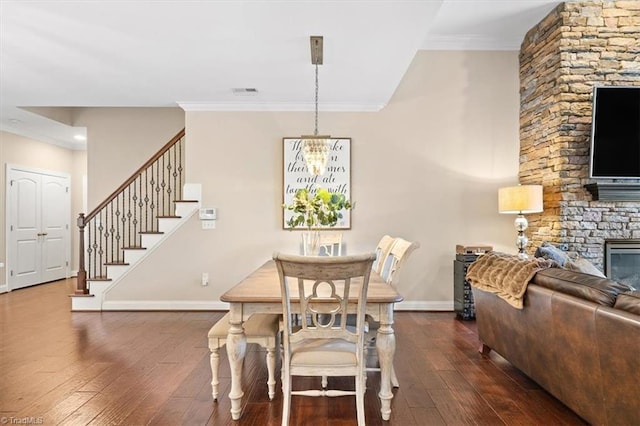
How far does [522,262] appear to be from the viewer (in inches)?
105

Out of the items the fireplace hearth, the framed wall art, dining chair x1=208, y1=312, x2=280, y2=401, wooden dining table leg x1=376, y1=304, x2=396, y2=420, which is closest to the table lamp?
the fireplace hearth

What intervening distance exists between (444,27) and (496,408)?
4.02 metres

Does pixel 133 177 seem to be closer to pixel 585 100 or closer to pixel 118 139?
pixel 118 139

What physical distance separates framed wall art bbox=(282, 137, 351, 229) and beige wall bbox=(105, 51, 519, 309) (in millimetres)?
94

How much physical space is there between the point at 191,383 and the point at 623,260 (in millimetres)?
4313

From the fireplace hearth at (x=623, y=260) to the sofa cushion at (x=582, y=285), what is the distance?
2.14 meters

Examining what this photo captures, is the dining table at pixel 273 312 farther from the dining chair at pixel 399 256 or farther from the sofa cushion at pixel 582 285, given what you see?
the sofa cushion at pixel 582 285

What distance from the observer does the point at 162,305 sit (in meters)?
4.81

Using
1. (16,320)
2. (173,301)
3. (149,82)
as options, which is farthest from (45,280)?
(149,82)

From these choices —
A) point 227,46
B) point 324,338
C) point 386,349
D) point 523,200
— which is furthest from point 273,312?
point 523,200

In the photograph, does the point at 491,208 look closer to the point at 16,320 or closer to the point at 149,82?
the point at 149,82

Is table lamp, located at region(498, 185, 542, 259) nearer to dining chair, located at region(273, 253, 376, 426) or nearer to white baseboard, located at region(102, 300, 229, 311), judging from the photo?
dining chair, located at region(273, 253, 376, 426)

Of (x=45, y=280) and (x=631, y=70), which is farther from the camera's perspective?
(x=45, y=280)

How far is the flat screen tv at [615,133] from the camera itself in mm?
3766
